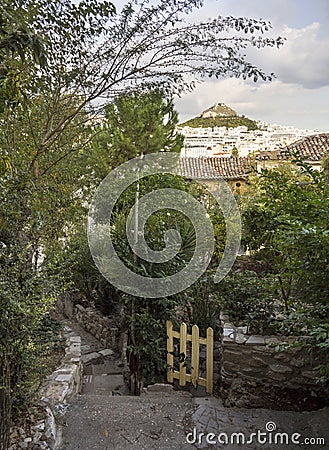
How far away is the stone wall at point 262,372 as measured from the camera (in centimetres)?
258

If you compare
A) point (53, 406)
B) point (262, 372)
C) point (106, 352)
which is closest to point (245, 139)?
point (106, 352)

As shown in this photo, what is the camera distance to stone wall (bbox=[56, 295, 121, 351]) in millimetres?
4660

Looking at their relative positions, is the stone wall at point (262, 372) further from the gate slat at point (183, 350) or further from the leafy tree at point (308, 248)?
the gate slat at point (183, 350)

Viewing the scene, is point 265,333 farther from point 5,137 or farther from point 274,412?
point 5,137

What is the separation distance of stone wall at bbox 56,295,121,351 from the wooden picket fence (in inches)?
51.9

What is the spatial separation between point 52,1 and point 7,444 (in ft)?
9.45

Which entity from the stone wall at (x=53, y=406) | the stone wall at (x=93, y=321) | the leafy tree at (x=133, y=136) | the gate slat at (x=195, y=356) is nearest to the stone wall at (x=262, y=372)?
the gate slat at (x=195, y=356)

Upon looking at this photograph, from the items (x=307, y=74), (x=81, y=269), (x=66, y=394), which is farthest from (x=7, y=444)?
(x=307, y=74)

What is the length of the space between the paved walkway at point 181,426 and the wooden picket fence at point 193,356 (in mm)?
349

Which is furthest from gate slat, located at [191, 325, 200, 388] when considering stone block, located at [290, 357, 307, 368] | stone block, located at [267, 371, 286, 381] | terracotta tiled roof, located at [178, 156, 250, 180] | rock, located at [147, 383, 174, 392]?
terracotta tiled roof, located at [178, 156, 250, 180]

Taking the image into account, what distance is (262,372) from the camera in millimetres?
2678

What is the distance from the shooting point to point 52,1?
110 inches

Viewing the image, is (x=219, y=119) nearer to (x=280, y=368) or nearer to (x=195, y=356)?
(x=195, y=356)

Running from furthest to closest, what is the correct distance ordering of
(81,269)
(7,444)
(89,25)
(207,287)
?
(81,269) < (207,287) < (89,25) < (7,444)
